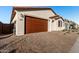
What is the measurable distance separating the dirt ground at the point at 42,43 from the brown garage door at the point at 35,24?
0.08 metres

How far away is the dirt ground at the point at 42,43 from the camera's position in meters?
3.32

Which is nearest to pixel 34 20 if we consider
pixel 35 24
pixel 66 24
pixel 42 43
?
pixel 35 24

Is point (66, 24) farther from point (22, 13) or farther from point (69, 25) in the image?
point (22, 13)

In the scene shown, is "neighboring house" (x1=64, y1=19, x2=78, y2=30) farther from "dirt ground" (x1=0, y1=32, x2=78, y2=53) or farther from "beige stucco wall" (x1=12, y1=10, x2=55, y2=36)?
"beige stucco wall" (x1=12, y1=10, x2=55, y2=36)

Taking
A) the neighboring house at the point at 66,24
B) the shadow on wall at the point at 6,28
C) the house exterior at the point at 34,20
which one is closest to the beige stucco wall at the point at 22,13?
the house exterior at the point at 34,20

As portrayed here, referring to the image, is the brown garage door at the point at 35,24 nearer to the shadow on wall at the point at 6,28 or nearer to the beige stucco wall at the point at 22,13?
the beige stucco wall at the point at 22,13

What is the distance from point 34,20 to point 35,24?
9 centimetres

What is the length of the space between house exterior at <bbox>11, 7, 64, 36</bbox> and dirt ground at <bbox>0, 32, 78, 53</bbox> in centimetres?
11

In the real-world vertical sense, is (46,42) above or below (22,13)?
below

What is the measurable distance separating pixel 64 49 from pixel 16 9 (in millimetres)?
1171

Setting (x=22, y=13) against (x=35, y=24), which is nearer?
(x=22, y=13)

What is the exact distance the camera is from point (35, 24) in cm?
349
